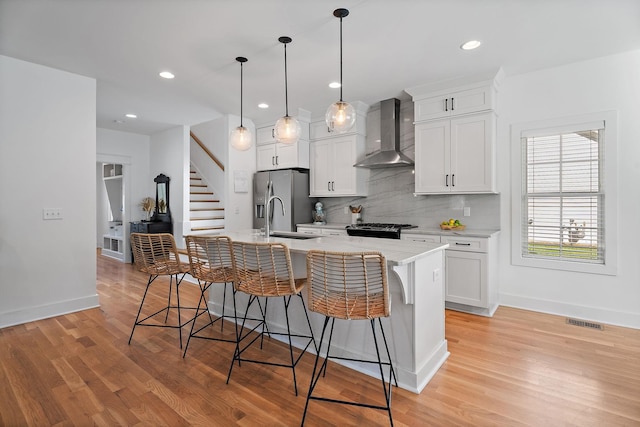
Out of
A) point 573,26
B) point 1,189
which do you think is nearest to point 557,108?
point 573,26

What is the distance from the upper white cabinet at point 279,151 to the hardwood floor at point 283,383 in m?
3.02

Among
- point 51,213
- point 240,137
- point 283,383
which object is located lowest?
point 283,383

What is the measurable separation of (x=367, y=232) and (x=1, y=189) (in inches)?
152

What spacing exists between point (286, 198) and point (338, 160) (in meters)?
0.99

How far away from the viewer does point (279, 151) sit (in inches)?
206

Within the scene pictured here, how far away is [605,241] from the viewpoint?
10.6 ft

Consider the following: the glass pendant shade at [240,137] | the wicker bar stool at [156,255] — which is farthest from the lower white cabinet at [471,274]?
the wicker bar stool at [156,255]

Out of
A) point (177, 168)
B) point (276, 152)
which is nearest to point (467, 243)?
point (276, 152)

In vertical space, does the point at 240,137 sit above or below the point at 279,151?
below

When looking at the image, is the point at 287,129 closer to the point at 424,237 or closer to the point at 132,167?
the point at 424,237

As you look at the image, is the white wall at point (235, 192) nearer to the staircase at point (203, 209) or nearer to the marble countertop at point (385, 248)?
the staircase at point (203, 209)

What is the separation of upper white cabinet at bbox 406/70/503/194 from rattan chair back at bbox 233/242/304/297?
8.04 feet

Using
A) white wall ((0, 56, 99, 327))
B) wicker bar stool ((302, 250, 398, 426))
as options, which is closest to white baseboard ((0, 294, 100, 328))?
white wall ((0, 56, 99, 327))

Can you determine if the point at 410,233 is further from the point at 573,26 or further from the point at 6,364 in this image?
the point at 6,364
